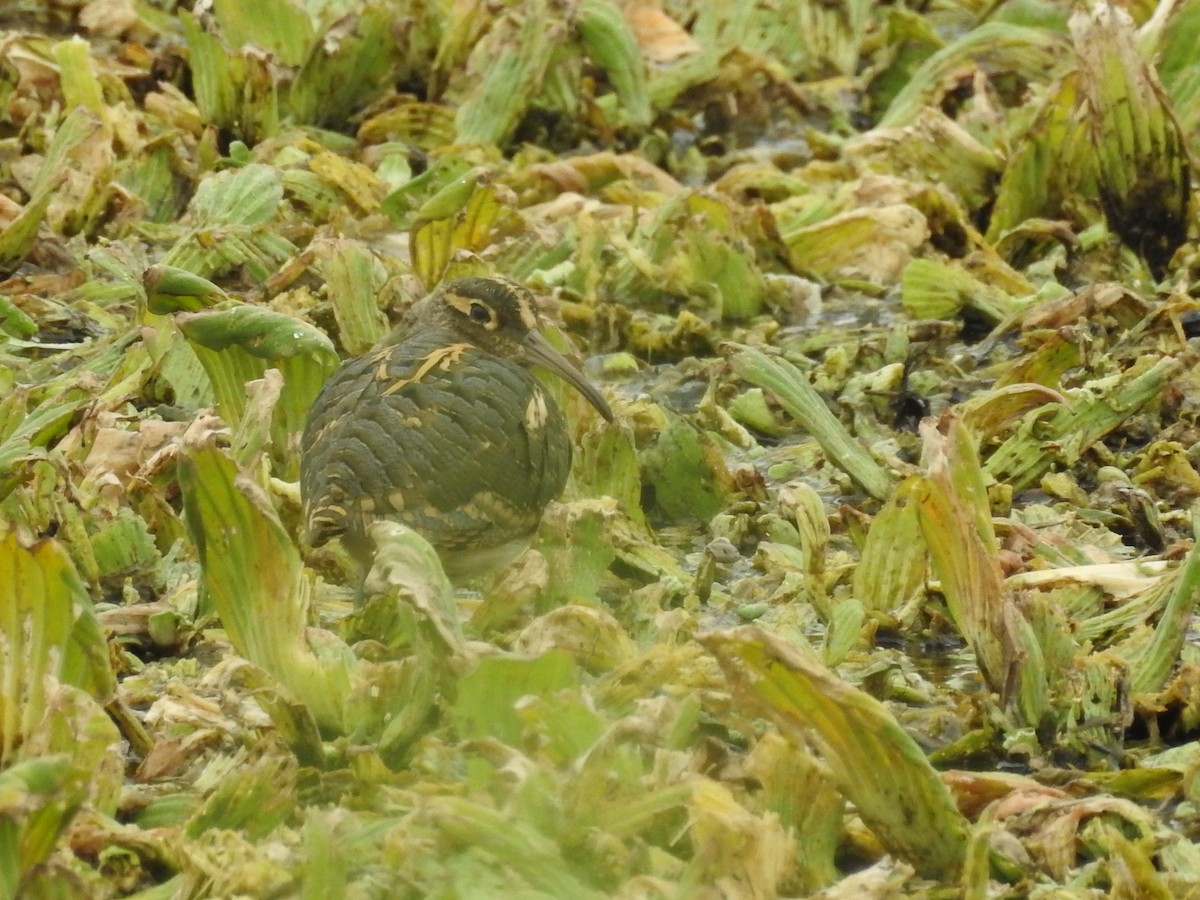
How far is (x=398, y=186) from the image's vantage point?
6121 mm

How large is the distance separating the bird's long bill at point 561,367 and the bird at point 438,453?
175 millimetres

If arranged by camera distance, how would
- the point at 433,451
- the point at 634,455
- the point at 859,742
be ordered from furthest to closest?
1. the point at 634,455
2. the point at 433,451
3. the point at 859,742

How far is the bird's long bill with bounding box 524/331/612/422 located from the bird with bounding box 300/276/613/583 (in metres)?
0.17

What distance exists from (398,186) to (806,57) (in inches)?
89.9

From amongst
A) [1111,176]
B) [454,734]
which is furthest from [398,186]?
[454,734]

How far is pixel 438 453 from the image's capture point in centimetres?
397

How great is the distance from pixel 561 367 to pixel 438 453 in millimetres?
717

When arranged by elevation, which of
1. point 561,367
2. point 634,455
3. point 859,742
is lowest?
point 634,455

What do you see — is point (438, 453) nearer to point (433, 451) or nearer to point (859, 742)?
point (433, 451)

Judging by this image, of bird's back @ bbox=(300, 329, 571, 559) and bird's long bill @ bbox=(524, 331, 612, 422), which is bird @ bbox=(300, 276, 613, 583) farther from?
bird's long bill @ bbox=(524, 331, 612, 422)

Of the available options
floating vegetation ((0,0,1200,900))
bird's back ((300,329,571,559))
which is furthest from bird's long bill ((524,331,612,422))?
bird's back ((300,329,571,559))

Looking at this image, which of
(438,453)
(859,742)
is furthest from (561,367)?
(859,742)

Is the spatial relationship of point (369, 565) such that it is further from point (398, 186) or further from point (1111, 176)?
point (1111, 176)

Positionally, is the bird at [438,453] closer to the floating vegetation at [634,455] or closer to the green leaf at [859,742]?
the floating vegetation at [634,455]
